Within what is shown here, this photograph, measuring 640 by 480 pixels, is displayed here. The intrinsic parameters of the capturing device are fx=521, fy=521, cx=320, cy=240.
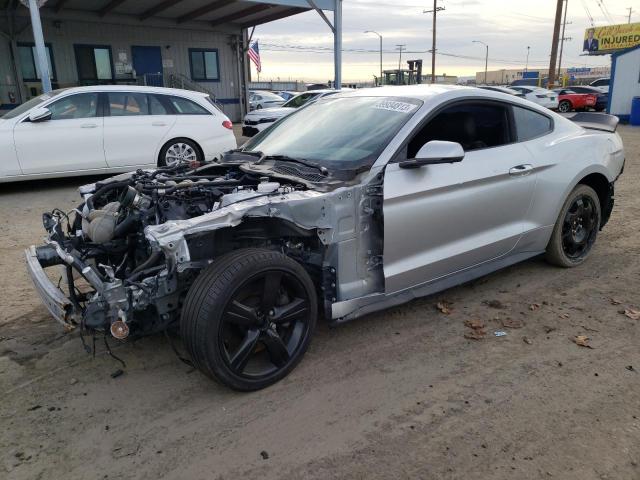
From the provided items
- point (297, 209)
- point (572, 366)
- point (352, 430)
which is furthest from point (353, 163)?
point (572, 366)

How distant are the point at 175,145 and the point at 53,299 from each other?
6867 millimetres

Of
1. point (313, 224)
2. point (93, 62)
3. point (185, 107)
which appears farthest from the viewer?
point (93, 62)

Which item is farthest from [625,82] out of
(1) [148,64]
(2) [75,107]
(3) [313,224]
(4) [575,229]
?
(3) [313,224]

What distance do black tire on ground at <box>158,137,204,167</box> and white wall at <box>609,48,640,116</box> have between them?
20447mm

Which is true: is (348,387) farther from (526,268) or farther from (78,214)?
(526,268)

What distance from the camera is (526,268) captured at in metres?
5.00

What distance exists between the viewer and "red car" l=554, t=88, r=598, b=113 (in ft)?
94.0

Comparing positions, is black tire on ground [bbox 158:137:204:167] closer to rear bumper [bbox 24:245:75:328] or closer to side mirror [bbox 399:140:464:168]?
rear bumper [bbox 24:245:75:328]

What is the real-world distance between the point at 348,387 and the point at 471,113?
233 centimetres

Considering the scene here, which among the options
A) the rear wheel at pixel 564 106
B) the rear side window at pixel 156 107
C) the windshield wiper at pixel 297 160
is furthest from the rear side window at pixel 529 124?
the rear wheel at pixel 564 106

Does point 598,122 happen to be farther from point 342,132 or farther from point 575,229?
point 342,132

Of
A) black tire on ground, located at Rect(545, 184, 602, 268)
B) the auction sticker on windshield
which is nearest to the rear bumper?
the auction sticker on windshield

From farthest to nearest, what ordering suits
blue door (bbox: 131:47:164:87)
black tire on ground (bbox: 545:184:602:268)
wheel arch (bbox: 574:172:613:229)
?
blue door (bbox: 131:47:164:87) < wheel arch (bbox: 574:172:613:229) < black tire on ground (bbox: 545:184:602:268)

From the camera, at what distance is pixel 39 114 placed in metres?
8.16
